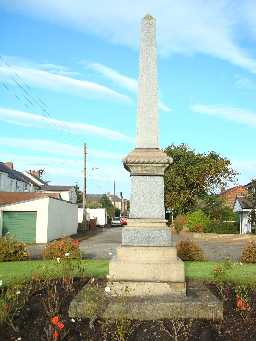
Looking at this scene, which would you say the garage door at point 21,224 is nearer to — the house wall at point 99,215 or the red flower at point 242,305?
the red flower at point 242,305

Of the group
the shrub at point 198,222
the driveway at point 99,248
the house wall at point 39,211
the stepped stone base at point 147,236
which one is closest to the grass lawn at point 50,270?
the driveway at point 99,248

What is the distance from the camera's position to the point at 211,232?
130ft

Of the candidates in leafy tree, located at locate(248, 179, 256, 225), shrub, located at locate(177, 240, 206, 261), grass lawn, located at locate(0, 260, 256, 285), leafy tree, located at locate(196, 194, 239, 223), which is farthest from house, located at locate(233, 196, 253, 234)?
grass lawn, located at locate(0, 260, 256, 285)

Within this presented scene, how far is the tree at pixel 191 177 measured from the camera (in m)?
49.9

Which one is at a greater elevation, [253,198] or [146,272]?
[253,198]

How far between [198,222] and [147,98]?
3285 centimetres

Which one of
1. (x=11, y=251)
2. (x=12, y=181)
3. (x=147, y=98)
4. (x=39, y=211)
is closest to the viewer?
(x=147, y=98)

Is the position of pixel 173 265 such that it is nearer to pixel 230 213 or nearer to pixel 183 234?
pixel 183 234

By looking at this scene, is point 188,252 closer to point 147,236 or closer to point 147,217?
point 147,217

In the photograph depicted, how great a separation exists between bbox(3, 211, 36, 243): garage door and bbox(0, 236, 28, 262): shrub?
2028 cm

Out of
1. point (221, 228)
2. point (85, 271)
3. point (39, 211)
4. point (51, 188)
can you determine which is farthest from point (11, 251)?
point (51, 188)

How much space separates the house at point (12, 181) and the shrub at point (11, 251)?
49410 mm

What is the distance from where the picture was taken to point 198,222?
40.6m

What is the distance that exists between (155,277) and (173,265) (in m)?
0.36
